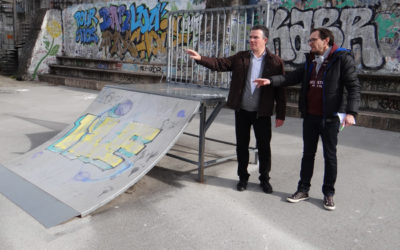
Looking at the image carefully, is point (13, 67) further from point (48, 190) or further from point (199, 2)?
point (48, 190)

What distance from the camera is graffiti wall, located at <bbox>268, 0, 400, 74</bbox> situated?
880 centimetres

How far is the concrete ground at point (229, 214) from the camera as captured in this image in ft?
9.94

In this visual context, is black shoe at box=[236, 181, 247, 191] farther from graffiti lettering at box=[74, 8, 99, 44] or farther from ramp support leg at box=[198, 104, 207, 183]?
graffiti lettering at box=[74, 8, 99, 44]

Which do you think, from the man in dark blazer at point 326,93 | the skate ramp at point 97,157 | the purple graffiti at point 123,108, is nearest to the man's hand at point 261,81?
the man in dark blazer at point 326,93

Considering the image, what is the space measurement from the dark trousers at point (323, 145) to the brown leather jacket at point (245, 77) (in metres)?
0.40

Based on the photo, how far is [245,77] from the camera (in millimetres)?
4012

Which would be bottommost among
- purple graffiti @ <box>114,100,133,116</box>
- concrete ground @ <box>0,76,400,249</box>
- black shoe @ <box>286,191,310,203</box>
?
concrete ground @ <box>0,76,400,249</box>

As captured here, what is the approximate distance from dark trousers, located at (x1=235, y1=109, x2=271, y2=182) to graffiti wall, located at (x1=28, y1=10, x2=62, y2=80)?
1638 centimetres

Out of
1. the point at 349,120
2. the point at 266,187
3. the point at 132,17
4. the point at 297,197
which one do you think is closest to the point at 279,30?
the point at 132,17

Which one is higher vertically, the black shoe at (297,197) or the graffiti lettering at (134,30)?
the graffiti lettering at (134,30)

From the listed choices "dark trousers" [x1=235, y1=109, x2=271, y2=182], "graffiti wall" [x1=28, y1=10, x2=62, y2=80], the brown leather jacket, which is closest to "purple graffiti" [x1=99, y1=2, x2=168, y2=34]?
"graffiti wall" [x1=28, y1=10, x2=62, y2=80]

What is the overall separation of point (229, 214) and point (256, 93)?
136cm

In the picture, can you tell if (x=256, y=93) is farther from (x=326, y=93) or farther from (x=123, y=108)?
(x=123, y=108)

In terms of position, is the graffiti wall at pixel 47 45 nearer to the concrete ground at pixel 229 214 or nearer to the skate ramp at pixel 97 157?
the concrete ground at pixel 229 214
